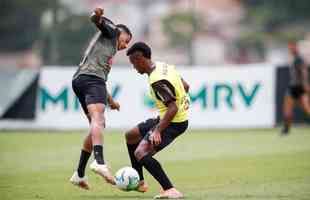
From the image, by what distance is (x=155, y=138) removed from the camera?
11711 mm

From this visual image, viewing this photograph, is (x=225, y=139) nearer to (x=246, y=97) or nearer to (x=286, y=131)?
(x=286, y=131)

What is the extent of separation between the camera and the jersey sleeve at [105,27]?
41.8 feet

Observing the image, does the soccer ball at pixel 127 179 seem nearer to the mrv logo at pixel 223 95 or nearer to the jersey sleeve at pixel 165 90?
the jersey sleeve at pixel 165 90

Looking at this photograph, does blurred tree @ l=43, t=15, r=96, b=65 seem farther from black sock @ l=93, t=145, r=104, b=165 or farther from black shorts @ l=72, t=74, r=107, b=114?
black sock @ l=93, t=145, r=104, b=165

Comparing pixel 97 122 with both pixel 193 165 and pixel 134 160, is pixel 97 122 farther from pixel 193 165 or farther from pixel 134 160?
pixel 193 165

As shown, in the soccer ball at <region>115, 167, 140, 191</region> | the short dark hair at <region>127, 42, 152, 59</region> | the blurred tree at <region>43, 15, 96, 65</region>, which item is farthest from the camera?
the blurred tree at <region>43, 15, 96, 65</region>

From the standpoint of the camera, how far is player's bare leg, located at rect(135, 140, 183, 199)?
11.6 m

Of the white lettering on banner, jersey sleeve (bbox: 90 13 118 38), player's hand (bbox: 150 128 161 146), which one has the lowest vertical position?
the white lettering on banner

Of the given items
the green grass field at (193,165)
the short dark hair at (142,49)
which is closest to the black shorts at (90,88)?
the short dark hair at (142,49)

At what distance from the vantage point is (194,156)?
1808 centimetres

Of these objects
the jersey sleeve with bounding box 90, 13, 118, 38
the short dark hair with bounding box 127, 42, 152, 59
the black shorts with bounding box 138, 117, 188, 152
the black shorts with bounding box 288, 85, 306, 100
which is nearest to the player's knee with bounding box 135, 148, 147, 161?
the black shorts with bounding box 138, 117, 188, 152

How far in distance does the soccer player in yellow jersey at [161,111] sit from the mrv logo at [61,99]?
13908mm

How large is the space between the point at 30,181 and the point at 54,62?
13955 millimetres

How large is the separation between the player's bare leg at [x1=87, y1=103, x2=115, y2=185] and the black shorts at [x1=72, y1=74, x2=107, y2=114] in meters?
0.10
